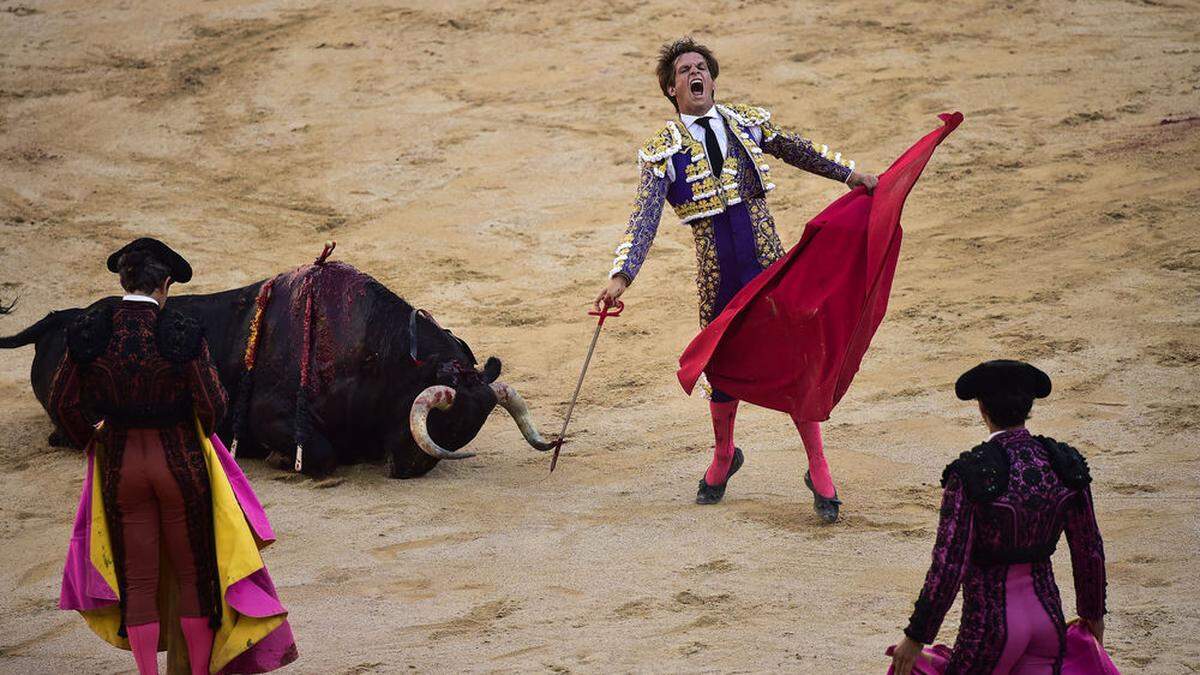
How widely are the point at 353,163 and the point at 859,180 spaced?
6.15 m

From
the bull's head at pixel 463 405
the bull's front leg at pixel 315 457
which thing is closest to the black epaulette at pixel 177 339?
the bull's head at pixel 463 405

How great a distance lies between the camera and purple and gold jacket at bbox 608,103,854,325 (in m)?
5.68

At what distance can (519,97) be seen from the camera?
1190cm

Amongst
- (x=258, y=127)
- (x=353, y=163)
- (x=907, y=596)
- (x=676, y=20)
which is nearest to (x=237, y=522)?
(x=907, y=596)

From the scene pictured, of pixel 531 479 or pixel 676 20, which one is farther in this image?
pixel 676 20

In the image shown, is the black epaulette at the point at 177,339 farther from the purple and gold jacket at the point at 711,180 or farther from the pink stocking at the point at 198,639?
the purple and gold jacket at the point at 711,180

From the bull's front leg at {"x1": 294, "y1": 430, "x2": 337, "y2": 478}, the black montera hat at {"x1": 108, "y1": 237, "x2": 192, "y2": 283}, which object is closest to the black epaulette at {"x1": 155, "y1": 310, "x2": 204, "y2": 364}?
the black montera hat at {"x1": 108, "y1": 237, "x2": 192, "y2": 283}

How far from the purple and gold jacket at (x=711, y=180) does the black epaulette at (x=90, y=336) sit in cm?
212

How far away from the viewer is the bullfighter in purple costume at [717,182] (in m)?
5.67

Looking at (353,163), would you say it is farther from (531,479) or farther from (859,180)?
(859,180)

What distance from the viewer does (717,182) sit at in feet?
18.7

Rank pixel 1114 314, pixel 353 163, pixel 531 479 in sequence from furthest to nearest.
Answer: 1. pixel 353 163
2. pixel 1114 314
3. pixel 531 479

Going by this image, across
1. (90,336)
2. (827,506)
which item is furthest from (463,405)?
(90,336)

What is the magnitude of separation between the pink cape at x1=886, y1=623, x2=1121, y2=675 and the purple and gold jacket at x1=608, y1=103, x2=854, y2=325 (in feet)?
8.31
